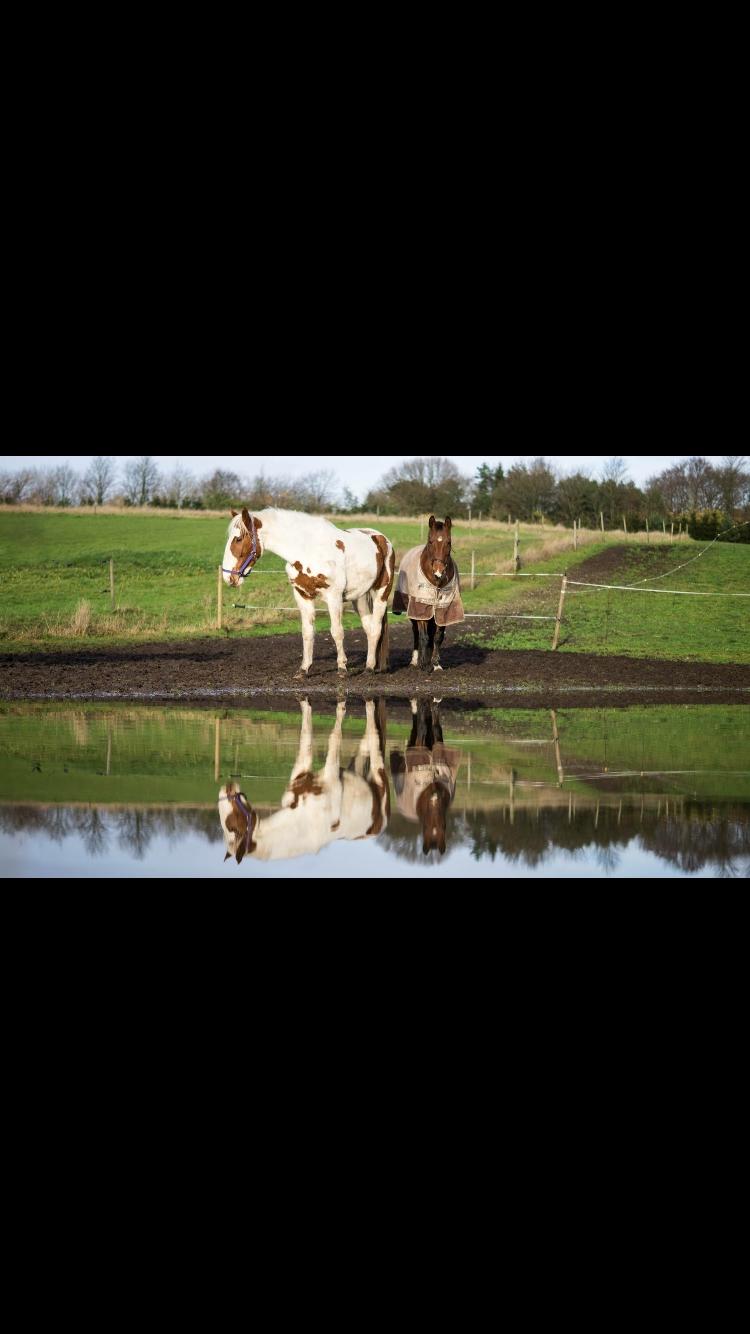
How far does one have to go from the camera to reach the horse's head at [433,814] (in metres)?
7.11

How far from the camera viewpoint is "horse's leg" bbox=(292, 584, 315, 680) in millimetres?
15719

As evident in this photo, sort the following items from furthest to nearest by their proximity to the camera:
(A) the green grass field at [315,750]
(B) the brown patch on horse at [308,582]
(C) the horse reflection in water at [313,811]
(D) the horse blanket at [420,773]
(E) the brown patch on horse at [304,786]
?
(B) the brown patch on horse at [308,582]
(A) the green grass field at [315,750]
(E) the brown patch on horse at [304,786]
(D) the horse blanket at [420,773]
(C) the horse reflection in water at [313,811]

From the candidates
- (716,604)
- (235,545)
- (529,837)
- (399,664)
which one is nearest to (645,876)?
(529,837)

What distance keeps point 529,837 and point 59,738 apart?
568 centimetres

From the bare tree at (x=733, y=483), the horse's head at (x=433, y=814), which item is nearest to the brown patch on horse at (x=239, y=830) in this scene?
the horse's head at (x=433, y=814)

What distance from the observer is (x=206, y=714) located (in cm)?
1334

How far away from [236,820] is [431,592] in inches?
350

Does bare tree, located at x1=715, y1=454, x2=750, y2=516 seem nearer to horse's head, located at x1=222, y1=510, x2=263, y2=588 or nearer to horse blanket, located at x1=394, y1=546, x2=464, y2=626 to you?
horse blanket, located at x1=394, y1=546, x2=464, y2=626

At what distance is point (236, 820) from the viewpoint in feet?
25.3

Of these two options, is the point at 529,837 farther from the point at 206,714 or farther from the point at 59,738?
the point at 206,714

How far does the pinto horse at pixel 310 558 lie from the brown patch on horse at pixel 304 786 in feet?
20.1

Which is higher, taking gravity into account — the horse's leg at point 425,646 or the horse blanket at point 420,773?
the horse's leg at point 425,646

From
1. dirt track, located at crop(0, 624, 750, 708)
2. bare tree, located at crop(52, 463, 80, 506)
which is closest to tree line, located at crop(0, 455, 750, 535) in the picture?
bare tree, located at crop(52, 463, 80, 506)

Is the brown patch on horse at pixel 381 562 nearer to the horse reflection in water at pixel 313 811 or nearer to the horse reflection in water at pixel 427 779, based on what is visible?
the horse reflection in water at pixel 427 779
